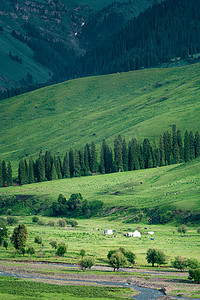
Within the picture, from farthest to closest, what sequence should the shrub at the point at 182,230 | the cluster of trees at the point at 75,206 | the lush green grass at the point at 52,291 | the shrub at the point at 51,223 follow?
the cluster of trees at the point at 75,206
the shrub at the point at 51,223
the shrub at the point at 182,230
the lush green grass at the point at 52,291

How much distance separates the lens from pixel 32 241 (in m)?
97.8

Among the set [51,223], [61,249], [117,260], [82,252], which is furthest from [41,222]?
[117,260]

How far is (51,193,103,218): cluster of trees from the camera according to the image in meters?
145

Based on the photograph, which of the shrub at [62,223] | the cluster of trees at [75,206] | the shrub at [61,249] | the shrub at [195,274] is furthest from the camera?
the cluster of trees at [75,206]

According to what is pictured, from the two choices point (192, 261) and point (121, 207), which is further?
point (121, 207)

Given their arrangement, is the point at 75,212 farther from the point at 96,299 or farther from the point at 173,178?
the point at 96,299

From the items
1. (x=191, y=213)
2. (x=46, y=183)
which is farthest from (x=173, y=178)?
(x=46, y=183)

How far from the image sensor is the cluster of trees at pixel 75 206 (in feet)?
475

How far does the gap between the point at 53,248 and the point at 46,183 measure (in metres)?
96.8

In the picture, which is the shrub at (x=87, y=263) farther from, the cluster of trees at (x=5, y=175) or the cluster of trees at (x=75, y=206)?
the cluster of trees at (x=5, y=175)

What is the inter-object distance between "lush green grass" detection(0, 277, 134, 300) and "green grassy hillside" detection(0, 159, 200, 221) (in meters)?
58.1

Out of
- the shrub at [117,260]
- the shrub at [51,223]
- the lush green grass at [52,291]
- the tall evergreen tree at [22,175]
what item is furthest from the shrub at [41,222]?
the tall evergreen tree at [22,175]

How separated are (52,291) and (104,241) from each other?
3437 centimetres

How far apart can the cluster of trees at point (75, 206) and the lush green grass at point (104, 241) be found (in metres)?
19.0
